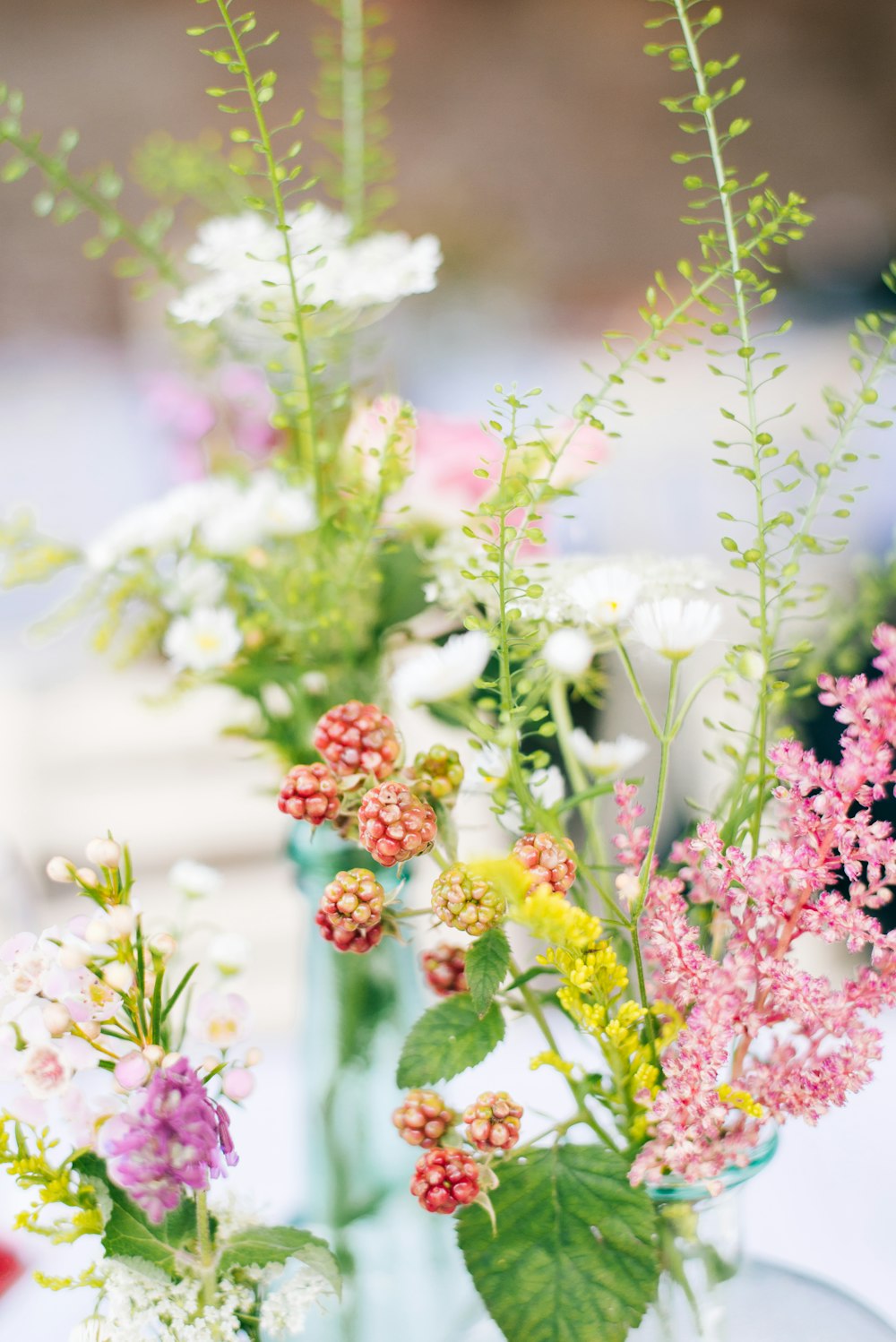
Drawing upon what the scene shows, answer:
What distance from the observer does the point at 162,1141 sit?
0.29 m

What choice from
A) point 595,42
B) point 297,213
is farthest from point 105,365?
point 297,213

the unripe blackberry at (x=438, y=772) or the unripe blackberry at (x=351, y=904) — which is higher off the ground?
the unripe blackberry at (x=438, y=772)

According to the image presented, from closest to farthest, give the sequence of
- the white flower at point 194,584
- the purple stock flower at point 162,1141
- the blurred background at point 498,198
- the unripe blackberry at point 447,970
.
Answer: the purple stock flower at point 162,1141
the unripe blackberry at point 447,970
the white flower at point 194,584
the blurred background at point 498,198

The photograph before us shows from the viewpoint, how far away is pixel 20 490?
354cm

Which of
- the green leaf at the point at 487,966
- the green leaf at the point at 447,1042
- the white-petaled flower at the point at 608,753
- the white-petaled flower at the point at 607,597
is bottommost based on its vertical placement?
the green leaf at the point at 447,1042

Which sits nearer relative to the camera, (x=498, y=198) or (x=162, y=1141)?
(x=162, y=1141)

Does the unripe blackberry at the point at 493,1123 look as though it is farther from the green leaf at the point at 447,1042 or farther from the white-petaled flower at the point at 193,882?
the white-petaled flower at the point at 193,882

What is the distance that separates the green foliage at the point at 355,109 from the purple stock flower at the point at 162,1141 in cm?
42

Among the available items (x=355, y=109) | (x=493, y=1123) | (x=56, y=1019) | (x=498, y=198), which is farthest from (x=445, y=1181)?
(x=498, y=198)

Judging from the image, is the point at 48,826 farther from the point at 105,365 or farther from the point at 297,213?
the point at 105,365

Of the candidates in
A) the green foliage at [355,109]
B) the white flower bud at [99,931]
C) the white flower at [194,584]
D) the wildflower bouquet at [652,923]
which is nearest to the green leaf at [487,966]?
the wildflower bouquet at [652,923]

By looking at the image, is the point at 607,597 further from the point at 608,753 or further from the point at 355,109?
the point at 355,109

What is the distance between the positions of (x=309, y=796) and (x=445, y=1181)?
120mm

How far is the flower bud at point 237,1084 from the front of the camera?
34cm
